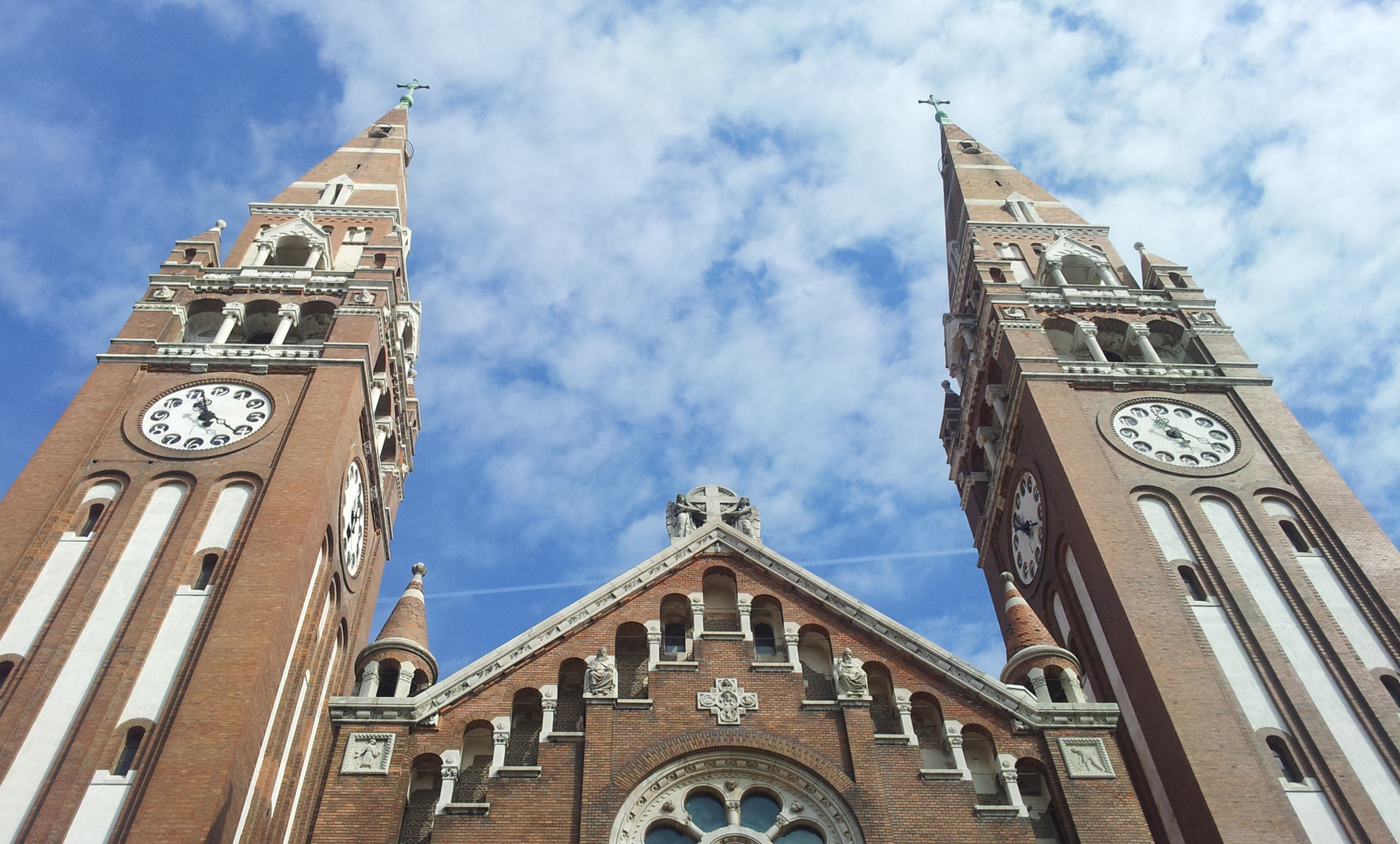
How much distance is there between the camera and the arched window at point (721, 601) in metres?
22.7

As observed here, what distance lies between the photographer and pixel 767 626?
75.4ft

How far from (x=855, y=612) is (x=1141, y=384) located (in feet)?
43.8

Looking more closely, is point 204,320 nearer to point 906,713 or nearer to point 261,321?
point 261,321

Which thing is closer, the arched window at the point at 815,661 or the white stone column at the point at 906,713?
the white stone column at the point at 906,713

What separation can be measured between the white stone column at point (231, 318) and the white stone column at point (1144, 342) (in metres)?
23.8

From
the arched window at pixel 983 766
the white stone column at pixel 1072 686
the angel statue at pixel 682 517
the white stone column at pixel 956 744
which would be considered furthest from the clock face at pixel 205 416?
the white stone column at pixel 1072 686

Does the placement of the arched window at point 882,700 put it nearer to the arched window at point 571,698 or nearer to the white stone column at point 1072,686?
the white stone column at point 1072,686

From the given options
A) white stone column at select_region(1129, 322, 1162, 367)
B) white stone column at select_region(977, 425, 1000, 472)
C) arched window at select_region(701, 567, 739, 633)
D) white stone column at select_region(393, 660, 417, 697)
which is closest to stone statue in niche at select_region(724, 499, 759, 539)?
arched window at select_region(701, 567, 739, 633)

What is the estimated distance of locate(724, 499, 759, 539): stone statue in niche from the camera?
25.3 meters

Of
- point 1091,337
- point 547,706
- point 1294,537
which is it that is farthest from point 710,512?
point 1091,337

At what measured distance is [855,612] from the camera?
2258 centimetres

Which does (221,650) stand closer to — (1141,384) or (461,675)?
(461,675)

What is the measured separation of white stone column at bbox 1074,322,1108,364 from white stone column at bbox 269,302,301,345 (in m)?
21.1

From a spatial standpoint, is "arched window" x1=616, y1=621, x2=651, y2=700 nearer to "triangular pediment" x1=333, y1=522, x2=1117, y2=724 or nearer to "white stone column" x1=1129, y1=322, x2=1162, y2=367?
"triangular pediment" x1=333, y1=522, x2=1117, y2=724
